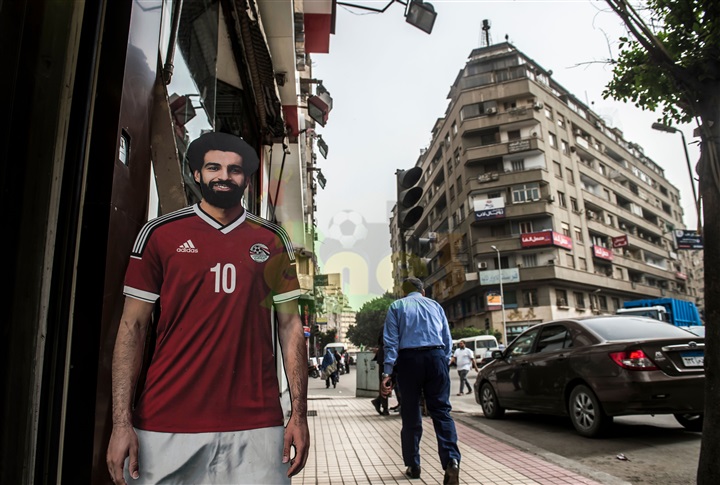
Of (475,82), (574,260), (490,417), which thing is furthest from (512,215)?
(490,417)

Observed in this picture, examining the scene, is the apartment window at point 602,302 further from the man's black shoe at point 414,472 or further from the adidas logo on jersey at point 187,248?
the adidas logo on jersey at point 187,248

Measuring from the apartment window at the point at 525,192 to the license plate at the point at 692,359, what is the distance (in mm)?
42376

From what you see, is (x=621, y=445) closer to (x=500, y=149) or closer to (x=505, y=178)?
(x=505, y=178)

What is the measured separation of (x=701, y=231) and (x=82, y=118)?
3961 millimetres

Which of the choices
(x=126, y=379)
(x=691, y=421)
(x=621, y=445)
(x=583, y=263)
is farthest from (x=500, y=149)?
(x=126, y=379)

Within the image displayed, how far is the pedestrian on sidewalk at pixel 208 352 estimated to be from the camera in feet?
5.48

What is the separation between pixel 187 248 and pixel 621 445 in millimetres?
6062

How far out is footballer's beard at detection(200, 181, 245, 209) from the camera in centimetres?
190

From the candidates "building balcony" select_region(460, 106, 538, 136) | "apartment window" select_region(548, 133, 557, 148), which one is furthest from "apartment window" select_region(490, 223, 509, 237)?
"building balcony" select_region(460, 106, 538, 136)

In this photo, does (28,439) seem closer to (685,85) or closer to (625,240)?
(685,85)

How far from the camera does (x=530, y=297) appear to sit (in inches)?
1796

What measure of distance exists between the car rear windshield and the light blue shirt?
314cm

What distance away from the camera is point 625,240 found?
174 feet

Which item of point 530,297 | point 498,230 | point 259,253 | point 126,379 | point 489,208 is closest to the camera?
point 126,379
